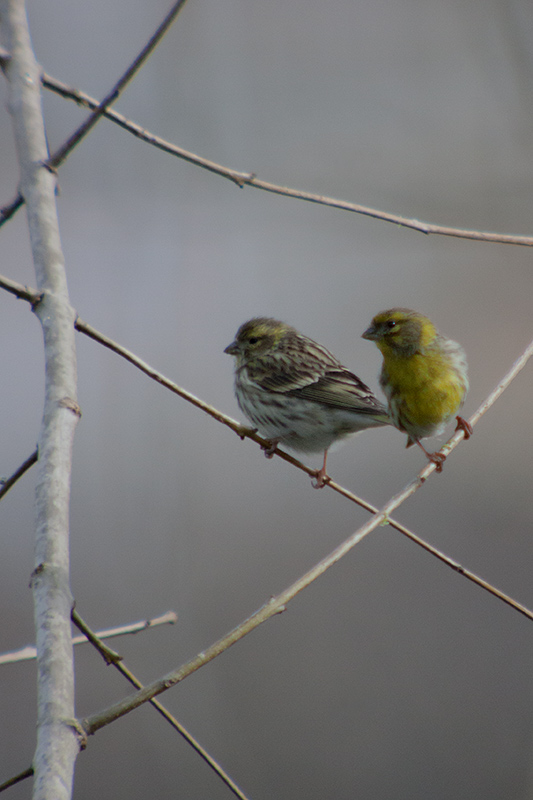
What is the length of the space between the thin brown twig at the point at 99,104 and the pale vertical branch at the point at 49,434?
0.04m

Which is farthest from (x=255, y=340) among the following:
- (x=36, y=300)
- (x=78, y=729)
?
(x=78, y=729)

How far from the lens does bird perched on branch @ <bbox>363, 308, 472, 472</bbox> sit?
89.7 inches

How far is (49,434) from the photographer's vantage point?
948 millimetres

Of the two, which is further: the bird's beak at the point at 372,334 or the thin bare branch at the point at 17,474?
the bird's beak at the point at 372,334

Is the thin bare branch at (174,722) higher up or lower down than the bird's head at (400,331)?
lower down

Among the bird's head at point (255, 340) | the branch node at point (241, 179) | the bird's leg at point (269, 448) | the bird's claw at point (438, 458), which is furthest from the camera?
the bird's head at point (255, 340)

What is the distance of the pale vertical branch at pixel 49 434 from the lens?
68 cm

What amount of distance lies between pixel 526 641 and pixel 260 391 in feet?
7.94

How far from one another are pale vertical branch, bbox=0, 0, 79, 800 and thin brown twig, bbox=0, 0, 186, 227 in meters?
0.04

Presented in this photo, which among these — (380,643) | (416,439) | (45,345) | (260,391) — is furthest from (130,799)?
(45,345)

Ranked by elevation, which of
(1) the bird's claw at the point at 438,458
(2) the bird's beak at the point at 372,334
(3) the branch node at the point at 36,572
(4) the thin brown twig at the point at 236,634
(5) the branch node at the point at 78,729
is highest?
(2) the bird's beak at the point at 372,334

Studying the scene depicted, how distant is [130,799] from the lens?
3.65 metres

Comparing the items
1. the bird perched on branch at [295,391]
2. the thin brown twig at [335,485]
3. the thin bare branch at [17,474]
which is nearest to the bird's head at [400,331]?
the bird perched on branch at [295,391]

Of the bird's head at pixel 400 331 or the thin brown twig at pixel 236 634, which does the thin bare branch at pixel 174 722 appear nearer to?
the thin brown twig at pixel 236 634
